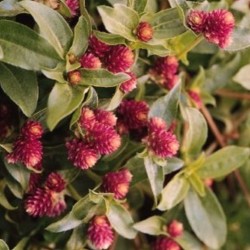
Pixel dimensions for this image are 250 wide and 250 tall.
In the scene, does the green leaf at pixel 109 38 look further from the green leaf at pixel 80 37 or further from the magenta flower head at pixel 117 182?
the magenta flower head at pixel 117 182

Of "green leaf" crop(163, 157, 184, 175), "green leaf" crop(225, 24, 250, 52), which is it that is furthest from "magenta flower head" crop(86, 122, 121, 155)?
"green leaf" crop(225, 24, 250, 52)

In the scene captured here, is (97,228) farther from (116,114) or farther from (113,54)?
(113,54)

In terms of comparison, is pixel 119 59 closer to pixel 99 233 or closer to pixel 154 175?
pixel 154 175

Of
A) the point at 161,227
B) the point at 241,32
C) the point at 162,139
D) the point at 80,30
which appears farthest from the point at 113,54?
the point at 161,227

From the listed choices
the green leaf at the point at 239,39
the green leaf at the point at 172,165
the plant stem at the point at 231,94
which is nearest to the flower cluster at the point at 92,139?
the green leaf at the point at 172,165

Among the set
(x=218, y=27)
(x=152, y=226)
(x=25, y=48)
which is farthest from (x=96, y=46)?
(x=152, y=226)

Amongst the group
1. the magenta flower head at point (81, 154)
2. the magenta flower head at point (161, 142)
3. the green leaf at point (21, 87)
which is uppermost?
the green leaf at point (21, 87)
